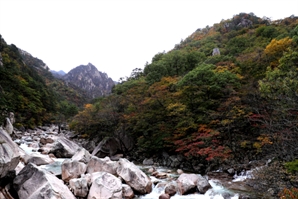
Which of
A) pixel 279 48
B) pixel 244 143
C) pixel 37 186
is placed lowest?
pixel 244 143

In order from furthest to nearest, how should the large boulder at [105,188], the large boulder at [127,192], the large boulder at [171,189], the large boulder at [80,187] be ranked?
the large boulder at [171,189]
the large boulder at [127,192]
the large boulder at [80,187]
the large boulder at [105,188]

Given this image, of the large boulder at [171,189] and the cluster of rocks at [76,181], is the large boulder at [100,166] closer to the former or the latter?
the cluster of rocks at [76,181]

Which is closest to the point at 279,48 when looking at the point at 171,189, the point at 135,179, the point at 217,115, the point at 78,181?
the point at 217,115

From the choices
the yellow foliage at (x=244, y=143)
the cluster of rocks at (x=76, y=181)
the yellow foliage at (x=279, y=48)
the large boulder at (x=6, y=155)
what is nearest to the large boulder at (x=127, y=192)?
the cluster of rocks at (x=76, y=181)

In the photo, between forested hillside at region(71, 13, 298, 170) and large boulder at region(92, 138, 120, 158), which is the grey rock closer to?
forested hillside at region(71, 13, 298, 170)

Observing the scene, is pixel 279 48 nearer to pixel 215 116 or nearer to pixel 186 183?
pixel 215 116

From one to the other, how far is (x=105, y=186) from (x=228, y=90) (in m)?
12.1

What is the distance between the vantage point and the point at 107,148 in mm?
21219

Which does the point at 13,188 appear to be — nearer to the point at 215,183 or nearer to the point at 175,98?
the point at 215,183

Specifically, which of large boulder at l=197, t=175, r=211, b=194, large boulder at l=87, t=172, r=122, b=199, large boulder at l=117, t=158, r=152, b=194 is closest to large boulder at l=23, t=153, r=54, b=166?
large boulder at l=117, t=158, r=152, b=194

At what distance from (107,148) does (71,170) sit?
9835 mm

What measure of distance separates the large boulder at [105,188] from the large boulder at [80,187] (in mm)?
299

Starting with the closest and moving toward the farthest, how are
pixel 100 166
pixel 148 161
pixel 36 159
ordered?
pixel 100 166
pixel 36 159
pixel 148 161

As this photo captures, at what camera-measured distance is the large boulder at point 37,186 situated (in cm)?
784
